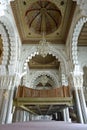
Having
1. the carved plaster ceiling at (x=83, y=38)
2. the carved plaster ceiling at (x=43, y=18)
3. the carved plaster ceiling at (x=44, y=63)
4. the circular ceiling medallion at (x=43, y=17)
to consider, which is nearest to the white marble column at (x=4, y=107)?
the carved plaster ceiling at (x=43, y=18)

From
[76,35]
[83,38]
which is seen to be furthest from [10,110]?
[83,38]

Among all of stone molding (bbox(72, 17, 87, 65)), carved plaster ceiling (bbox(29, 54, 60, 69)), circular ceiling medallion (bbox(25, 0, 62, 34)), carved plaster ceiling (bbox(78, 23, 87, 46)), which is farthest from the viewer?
carved plaster ceiling (bbox(29, 54, 60, 69))

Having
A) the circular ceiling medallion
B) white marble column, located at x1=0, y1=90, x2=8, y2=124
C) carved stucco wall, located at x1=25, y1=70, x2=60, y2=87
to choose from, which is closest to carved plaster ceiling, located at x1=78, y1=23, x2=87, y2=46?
the circular ceiling medallion

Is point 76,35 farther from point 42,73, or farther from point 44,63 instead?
point 42,73

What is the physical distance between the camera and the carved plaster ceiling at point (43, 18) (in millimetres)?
7109

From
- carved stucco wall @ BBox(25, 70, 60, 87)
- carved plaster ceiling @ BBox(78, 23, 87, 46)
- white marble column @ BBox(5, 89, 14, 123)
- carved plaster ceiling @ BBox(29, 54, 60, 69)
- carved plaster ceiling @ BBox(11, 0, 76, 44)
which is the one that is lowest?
white marble column @ BBox(5, 89, 14, 123)

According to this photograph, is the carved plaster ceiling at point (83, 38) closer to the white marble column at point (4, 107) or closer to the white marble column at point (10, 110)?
the white marble column at point (10, 110)

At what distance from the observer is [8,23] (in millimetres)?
7121

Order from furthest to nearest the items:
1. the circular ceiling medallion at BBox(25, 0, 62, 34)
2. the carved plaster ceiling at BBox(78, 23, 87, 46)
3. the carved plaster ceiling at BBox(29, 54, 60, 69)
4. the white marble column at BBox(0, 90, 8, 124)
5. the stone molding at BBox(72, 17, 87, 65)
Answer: the carved plaster ceiling at BBox(29, 54, 60, 69)
the carved plaster ceiling at BBox(78, 23, 87, 46)
the circular ceiling medallion at BBox(25, 0, 62, 34)
the stone molding at BBox(72, 17, 87, 65)
the white marble column at BBox(0, 90, 8, 124)

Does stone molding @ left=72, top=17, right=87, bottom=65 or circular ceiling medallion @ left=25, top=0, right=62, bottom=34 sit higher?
circular ceiling medallion @ left=25, top=0, right=62, bottom=34

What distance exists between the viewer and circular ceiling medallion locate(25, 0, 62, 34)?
25.8 feet

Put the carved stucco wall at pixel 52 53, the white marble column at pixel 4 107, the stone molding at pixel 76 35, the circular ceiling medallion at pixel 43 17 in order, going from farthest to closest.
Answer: the carved stucco wall at pixel 52 53 → the circular ceiling medallion at pixel 43 17 → the stone molding at pixel 76 35 → the white marble column at pixel 4 107

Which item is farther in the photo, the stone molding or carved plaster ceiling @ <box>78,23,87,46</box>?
carved plaster ceiling @ <box>78,23,87,46</box>

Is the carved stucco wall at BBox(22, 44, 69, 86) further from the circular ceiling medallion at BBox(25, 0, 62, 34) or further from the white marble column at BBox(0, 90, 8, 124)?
the white marble column at BBox(0, 90, 8, 124)
